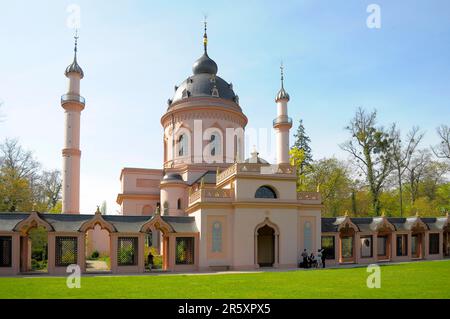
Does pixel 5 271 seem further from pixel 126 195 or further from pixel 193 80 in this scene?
pixel 193 80

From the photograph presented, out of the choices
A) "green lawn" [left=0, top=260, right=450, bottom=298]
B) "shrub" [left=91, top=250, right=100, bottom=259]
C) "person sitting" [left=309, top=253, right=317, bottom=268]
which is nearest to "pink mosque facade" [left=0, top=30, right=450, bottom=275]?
"shrub" [left=91, top=250, right=100, bottom=259]

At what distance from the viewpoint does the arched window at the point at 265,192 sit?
31.2 m

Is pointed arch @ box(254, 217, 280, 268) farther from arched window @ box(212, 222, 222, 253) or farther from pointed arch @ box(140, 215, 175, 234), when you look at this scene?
pointed arch @ box(140, 215, 175, 234)

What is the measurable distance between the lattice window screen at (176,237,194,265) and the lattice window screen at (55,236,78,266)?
6171 millimetres

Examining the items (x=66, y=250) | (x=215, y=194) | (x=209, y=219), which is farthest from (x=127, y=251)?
(x=215, y=194)

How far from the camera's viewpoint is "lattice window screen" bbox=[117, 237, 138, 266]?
1158 inches

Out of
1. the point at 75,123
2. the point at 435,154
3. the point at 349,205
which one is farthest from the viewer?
the point at 349,205

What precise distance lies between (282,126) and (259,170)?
1496 cm

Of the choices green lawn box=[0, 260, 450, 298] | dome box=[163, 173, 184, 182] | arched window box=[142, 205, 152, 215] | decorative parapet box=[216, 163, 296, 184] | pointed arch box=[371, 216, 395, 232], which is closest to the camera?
green lawn box=[0, 260, 450, 298]

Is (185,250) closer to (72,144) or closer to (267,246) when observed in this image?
(267,246)

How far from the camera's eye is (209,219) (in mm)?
30562

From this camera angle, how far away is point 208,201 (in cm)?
3052
